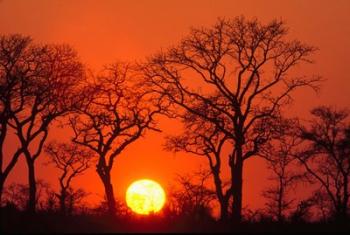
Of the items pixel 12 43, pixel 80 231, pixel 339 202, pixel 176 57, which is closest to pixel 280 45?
pixel 176 57

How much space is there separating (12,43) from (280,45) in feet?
52.4

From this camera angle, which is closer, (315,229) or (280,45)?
(315,229)

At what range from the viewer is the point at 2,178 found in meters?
41.5

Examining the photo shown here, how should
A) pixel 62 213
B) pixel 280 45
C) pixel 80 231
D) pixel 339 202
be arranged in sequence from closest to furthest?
pixel 80 231 → pixel 62 213 → pixel 280 45 → pixel 339 202

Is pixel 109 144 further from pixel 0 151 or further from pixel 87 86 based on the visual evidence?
pixel 0 151

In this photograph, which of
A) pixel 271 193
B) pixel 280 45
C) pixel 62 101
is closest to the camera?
pixel 280 45

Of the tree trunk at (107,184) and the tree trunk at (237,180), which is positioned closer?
the tree trunk at (237,180)

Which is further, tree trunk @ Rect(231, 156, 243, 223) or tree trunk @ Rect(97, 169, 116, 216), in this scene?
tree trunk @ Rect(97, 169, 116, 216)

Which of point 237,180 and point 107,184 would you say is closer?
point 237,180

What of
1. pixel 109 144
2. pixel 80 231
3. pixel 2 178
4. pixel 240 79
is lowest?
pixel 80 231

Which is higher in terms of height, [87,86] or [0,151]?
[87,86]

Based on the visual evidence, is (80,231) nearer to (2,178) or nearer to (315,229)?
(315,229)

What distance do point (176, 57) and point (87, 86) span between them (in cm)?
751

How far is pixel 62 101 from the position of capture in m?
45.2
